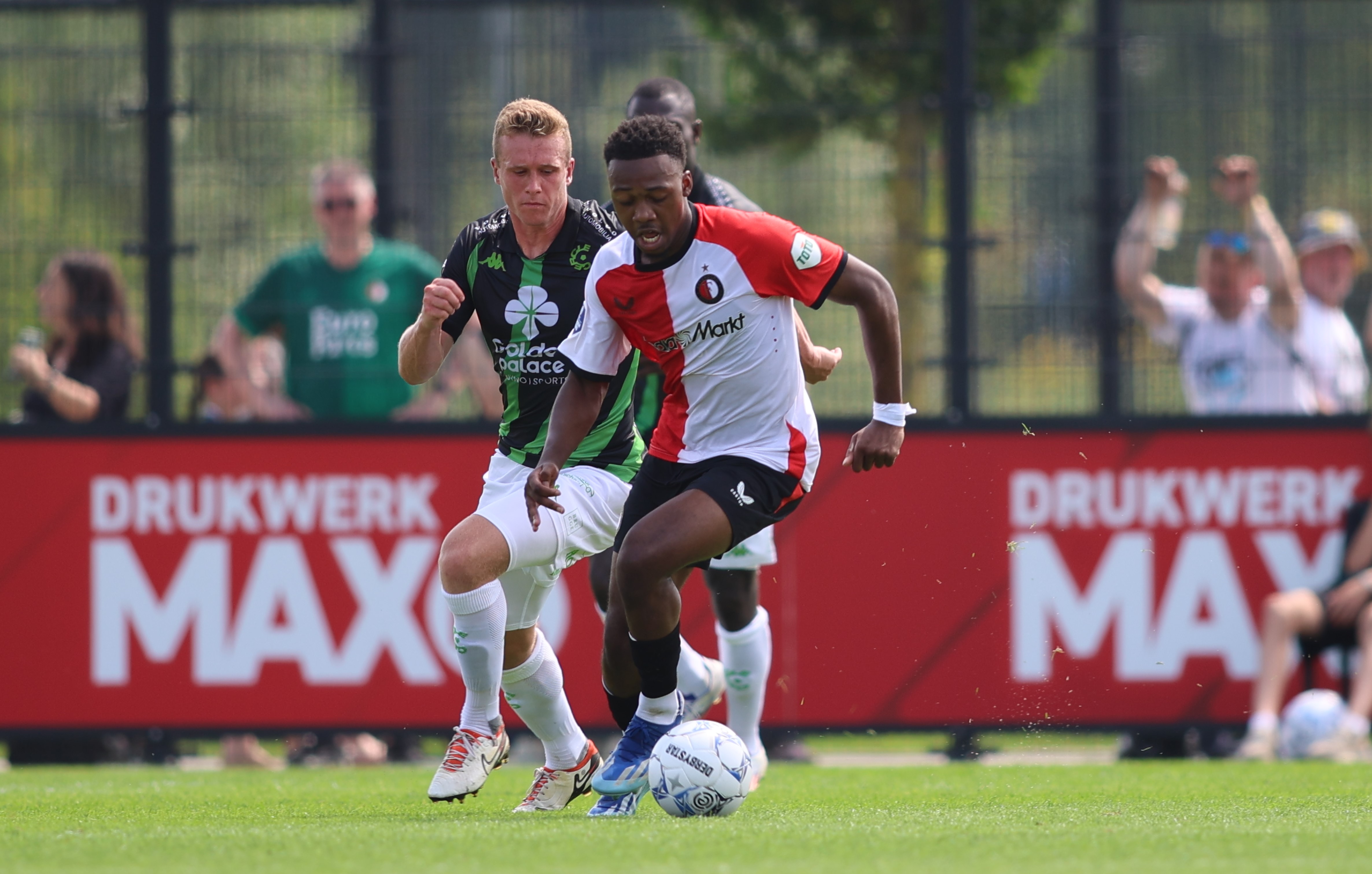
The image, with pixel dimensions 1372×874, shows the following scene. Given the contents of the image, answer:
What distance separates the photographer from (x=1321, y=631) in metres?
8.55

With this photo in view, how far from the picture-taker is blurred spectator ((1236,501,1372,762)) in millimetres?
8422

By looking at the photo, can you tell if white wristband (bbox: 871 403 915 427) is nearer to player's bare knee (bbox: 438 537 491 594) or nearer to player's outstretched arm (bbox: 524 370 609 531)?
player's outstretched arm (bbox: 524 370 609 531)

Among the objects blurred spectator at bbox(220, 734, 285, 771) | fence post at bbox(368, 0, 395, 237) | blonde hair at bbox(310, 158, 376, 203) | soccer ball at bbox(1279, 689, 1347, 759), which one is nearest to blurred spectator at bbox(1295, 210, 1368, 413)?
soccer ball at bbox(1279, 689, 1347, 759)

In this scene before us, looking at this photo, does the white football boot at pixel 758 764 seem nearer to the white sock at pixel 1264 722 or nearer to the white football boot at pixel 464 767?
the white football boot at pixel 464 767

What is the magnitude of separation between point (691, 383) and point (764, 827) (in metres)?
1.36

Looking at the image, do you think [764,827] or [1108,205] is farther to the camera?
[1108,205]

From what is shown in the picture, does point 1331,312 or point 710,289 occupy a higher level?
point 1331,312

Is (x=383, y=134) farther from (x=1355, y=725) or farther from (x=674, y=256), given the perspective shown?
(x=1355, y=725)

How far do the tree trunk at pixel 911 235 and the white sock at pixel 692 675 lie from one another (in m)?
2.44

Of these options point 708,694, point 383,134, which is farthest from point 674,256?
point 383,134

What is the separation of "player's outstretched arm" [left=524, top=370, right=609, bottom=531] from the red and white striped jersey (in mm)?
53

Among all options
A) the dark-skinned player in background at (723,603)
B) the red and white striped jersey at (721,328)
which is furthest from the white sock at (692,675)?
the red and white striped jersey at (721,328)

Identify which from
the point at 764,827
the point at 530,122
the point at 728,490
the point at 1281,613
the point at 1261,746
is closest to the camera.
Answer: the point at 764,827

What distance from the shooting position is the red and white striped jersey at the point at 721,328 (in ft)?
18.2
